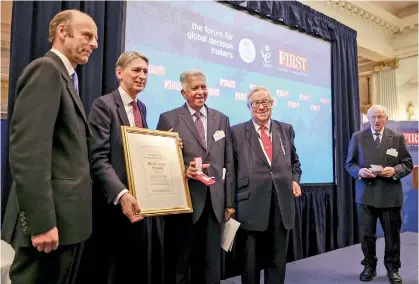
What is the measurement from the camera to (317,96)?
438cm

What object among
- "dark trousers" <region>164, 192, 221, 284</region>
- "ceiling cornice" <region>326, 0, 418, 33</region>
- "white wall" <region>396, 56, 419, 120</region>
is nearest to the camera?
"dark trousers" <region>164, 192, 221, 284</region>

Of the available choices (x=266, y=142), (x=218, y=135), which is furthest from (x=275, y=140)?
(x=218, y=135)

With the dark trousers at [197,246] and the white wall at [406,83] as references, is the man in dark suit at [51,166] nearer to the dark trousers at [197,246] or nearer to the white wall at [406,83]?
the dark trousers at [197,246]

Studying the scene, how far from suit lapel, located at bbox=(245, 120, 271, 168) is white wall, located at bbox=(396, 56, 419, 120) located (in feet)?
20.3

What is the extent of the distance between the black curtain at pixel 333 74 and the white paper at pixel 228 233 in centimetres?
99

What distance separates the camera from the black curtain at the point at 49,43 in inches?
86.8

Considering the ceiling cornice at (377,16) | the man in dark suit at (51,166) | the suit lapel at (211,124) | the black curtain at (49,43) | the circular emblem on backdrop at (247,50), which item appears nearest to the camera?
the man in dark suit at (51,166)

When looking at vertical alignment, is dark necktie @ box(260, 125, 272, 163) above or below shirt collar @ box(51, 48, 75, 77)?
below

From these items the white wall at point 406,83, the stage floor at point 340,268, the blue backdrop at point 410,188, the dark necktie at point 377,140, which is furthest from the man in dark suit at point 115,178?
the white wall at point 406,83

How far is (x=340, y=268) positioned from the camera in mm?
3195

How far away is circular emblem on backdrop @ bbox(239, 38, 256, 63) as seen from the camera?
3.56 metres

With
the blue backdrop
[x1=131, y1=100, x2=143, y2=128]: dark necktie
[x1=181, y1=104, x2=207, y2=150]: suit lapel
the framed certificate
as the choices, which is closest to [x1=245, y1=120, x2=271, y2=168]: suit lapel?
[x1=181, y1=104, x2=207, y2=150]: suit lapel

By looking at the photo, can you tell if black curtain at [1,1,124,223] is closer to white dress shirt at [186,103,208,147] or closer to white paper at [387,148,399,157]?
white dress shirt at [186,103,208,147]

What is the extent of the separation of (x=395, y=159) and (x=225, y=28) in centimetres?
208
